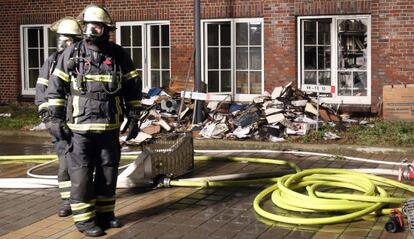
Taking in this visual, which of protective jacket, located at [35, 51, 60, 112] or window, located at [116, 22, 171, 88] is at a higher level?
window, located at [116, 22, 171, 88]

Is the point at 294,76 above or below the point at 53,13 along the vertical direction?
below

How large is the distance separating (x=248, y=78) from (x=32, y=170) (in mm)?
6955

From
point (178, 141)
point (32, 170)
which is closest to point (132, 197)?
point (178, 141)

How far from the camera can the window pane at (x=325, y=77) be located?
14.0 m

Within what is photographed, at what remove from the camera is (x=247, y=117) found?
1211 centimetres

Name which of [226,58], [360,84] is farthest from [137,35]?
[360,84]

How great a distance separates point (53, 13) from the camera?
16.6 meters

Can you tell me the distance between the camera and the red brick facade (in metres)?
13.1

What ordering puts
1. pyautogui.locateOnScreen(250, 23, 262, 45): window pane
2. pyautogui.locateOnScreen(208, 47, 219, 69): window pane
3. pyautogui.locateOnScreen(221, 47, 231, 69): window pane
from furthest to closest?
pyautogui.locateOnScreen(208, 47, 219, 69): window pane, pyautogui.locateOnScreen(221, 47, 231, 69): window pane, pyautogui.locateOnScreen(250, 23, 262, 45): window pane

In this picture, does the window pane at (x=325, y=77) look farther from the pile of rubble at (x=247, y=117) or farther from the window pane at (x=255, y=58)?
the window pane at (x=255, y=58)

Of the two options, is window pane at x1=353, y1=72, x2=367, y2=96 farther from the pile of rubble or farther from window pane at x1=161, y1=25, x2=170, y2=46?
window pane at x1=161, y1=25, x2=170, y2=46

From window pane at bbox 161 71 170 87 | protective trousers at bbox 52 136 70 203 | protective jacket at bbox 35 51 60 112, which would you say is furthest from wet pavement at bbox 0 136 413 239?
window pane at bbox 161 71 170 87

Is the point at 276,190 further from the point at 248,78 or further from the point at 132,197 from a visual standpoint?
the point at 248,78

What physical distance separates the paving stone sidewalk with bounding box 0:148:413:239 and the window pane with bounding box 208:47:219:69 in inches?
299
